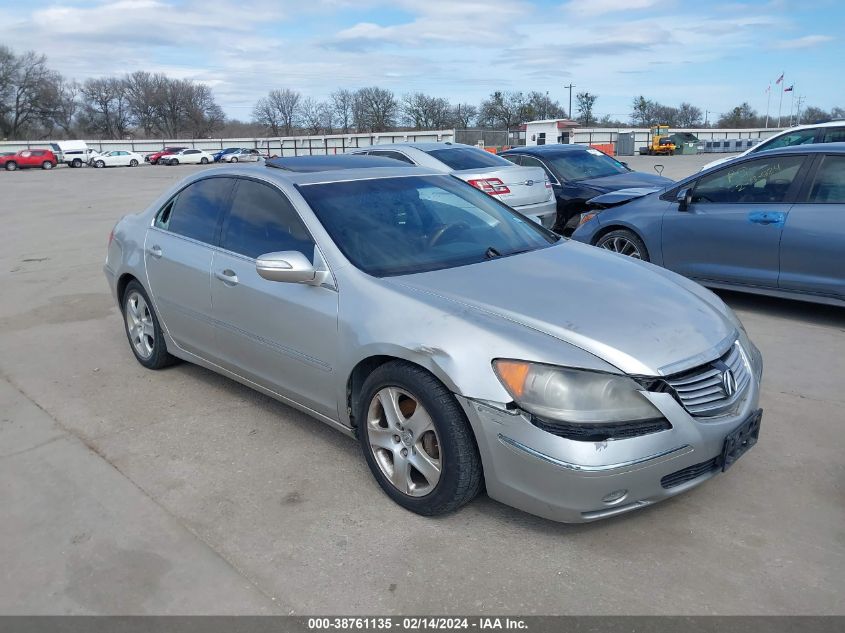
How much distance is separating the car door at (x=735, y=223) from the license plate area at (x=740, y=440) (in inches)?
133

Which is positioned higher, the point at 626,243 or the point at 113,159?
the point at 113,159

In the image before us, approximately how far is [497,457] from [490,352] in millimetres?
421

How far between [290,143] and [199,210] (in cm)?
6829

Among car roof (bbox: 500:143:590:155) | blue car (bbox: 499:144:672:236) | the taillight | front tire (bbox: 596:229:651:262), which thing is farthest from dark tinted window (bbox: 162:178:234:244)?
car roof (bbox: 500:143:590:155)

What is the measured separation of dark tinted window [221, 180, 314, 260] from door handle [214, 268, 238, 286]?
0.44ft

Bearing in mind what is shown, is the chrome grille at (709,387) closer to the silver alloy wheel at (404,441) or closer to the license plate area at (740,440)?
the license plate area at (740,440)

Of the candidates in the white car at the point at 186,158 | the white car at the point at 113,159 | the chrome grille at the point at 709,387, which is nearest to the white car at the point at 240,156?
the white car at the point at 186,158

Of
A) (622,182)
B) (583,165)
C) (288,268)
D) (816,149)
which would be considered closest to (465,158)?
(583,165)

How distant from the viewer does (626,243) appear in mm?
7375

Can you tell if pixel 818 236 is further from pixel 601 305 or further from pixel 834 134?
pixel 834 134

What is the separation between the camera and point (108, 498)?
3.51 m

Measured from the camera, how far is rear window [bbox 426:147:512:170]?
9.88m

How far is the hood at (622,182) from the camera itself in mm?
10117

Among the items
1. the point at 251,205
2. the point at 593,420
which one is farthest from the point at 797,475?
the point at 251,205
